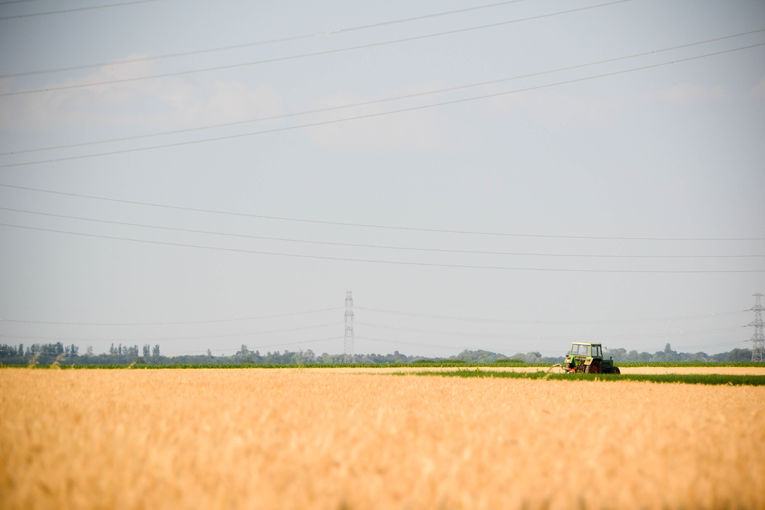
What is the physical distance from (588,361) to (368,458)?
126 ft

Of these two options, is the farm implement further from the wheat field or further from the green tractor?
the wheat field

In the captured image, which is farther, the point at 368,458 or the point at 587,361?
the point at 587,361

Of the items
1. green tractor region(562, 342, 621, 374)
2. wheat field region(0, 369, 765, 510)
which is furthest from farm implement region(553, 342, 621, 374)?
wheat field region(0, 369, 765, 510)

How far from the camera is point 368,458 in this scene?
345 inches

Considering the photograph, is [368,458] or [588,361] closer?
[368,458]

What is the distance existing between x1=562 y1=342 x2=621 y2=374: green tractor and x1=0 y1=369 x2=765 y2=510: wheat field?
29048 mm

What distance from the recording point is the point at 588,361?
4406 cm

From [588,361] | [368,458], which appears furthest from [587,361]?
[368,458]

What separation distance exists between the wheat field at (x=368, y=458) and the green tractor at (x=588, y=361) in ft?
95.3

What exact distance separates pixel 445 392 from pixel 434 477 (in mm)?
16553

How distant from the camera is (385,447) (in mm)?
9633

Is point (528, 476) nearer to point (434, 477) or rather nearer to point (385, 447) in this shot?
point (434, 477)

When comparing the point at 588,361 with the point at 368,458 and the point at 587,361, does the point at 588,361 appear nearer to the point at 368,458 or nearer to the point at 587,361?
the point at 587,361

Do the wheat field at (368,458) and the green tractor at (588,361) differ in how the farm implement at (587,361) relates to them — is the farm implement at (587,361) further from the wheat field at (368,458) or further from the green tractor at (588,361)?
the wheat field at (368,458)
